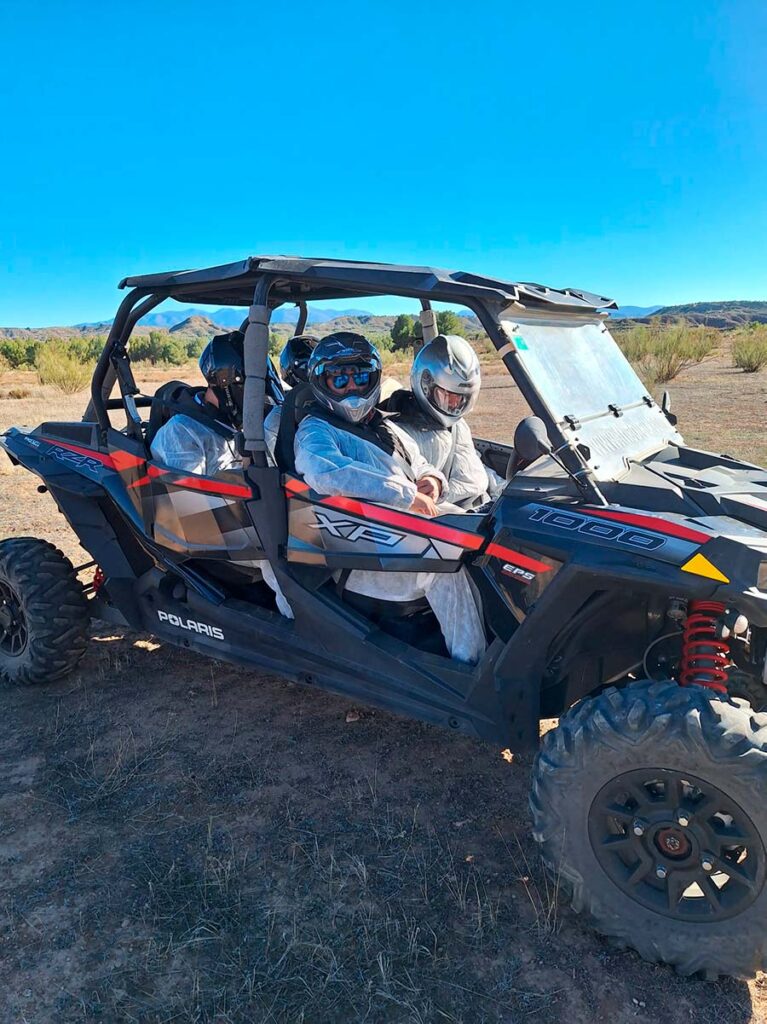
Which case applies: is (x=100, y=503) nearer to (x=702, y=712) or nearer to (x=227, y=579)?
(x=227, y=579)

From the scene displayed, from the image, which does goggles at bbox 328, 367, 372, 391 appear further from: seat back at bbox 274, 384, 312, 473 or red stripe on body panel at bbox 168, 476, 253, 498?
red stripe on body panel at bbox 168, 476, 253, 498

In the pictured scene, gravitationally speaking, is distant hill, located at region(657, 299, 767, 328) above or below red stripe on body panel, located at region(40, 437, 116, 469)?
above

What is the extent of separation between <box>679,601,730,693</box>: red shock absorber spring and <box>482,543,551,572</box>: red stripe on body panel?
0.53 metres

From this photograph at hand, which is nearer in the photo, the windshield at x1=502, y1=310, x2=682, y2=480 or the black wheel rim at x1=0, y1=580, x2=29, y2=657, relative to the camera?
the windshield at x1=502, y1=310, x2=682, y2=480

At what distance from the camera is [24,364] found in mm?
38344

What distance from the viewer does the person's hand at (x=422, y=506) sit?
2.93 m

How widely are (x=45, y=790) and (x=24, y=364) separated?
1583 inches

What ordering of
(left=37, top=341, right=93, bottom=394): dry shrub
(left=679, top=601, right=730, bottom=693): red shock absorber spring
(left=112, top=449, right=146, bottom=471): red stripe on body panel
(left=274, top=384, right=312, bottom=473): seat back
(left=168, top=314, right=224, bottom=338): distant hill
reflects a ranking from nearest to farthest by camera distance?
(left=679, top=601, right=730, bottom=693): red shock absorber spring
(left=274, top=384, right=312, bottom=473): seat back
(left=112, top=449, right=146, bottom=471): red stripe on body panel
(left=37, top=341, right=93, bottom=394): dry shrub
(left=168, top=314, right=224, bottom=338): distant hill

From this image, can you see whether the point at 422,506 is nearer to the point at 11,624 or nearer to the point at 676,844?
the point at 676,844

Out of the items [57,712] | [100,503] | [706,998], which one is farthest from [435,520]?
[57,712]

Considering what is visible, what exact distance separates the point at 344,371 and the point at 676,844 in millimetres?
2270

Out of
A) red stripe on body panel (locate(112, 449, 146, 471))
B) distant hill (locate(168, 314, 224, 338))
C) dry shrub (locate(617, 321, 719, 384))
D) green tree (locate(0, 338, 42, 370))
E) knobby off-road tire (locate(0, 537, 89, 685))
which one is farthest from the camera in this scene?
distant hill (locate(168, 314, 224, 338))

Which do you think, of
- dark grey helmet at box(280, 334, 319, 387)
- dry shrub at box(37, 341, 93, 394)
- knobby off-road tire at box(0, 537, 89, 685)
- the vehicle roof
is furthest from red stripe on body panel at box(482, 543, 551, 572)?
dry shrub at box(37, 341, 93, 394)

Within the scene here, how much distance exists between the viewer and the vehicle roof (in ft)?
8.84
